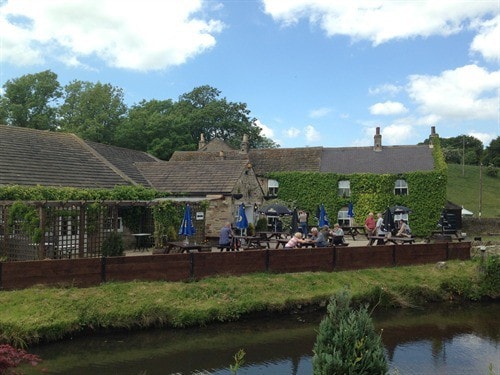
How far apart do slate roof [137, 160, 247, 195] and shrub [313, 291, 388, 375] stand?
18.3 meters

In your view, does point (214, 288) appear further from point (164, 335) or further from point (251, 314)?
point (164, 335)

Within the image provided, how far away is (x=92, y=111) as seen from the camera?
50844 mm

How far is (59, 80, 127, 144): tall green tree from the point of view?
48.4m

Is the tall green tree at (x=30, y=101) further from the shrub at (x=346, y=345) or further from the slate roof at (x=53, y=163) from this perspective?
the shrub at (x=346, y=345)

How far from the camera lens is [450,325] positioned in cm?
1398

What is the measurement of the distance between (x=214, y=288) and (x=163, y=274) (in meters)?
1.61

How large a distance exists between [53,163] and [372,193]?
2207cm

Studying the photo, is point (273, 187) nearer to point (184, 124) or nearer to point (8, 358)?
point (184, 124)

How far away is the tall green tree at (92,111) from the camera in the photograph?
159 ft

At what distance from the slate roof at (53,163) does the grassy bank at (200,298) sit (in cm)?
820

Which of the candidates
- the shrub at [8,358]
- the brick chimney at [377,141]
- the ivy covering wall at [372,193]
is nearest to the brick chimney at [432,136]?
the ivy covering wall at [372,193]

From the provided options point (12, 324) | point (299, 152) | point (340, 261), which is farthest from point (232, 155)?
point (12, 324)

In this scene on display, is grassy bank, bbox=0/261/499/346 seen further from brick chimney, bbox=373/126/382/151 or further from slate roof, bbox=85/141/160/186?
brick chimney, bbox=373/126/382/151

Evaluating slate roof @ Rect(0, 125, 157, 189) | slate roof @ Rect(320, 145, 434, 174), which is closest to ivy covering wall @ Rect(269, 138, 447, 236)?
slate roof @ Rect(320, 145, 434, 174)
